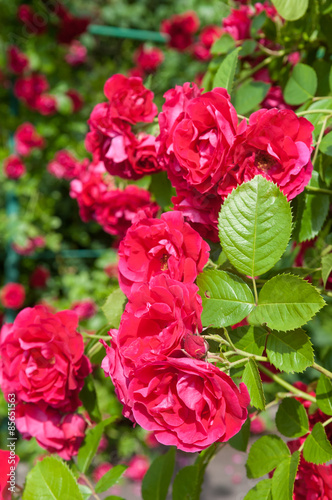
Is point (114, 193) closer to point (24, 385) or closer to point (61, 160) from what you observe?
point (24, 385)

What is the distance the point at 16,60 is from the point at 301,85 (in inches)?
84.1

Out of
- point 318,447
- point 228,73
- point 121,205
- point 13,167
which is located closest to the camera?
point 318,447

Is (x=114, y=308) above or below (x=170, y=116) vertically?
below

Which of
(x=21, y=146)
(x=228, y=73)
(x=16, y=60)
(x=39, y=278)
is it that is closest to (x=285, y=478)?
(x=228, y=73)

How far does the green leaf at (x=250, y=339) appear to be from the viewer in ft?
1.66

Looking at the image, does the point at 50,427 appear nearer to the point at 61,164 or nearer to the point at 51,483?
the point at 51,483

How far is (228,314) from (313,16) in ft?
1.87

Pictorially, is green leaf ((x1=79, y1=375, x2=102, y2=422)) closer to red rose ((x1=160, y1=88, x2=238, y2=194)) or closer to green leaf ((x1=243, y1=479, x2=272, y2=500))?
green leaf ((x1=243, y1=479, x2=272, y2=500))

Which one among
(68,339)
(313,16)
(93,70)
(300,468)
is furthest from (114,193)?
(93,70)

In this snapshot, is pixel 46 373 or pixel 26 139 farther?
pixel 26 139

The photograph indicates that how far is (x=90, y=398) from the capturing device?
76 cm

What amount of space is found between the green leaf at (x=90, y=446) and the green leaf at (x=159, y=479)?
0.10m

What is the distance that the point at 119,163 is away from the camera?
761mm

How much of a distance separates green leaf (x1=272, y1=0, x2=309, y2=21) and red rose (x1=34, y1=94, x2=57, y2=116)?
7.01ft
